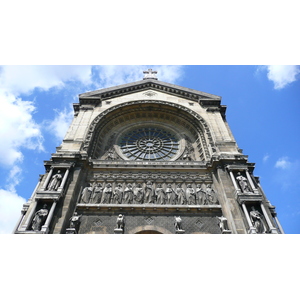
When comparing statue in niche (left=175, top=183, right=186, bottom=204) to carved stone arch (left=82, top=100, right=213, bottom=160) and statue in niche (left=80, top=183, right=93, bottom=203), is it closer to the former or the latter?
carved stone arch (left=82, top=100, right=213, bottom=160)

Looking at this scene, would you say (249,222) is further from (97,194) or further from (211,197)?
(97,194)

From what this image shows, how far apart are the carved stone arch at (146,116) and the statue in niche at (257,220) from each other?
4.94m

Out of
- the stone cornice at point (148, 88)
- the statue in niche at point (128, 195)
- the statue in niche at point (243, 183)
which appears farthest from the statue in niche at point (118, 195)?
the stone cornice at point (148, 88)

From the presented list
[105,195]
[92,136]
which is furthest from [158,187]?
[92,136]

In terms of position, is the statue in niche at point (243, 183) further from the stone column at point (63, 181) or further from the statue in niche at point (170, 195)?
the stone column at point (63, 181)

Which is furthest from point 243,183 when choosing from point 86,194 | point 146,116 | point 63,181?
point 146,116

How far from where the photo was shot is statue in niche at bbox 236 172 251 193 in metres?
11.4

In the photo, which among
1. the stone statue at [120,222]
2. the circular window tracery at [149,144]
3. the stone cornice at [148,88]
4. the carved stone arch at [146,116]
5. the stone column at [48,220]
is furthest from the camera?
the stone cornice at [148,88]

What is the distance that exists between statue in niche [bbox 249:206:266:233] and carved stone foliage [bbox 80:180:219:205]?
6.56 ft

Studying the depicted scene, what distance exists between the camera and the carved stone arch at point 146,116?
50.6ft

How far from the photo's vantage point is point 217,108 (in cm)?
1780

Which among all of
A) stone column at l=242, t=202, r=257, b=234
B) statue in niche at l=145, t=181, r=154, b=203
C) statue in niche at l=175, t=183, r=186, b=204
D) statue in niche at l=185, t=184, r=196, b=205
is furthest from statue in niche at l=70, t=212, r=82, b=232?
stone column at l=242, t=202, r=257, b=234

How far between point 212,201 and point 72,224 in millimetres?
6788

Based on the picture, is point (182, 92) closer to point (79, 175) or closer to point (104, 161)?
point (104, 161)
